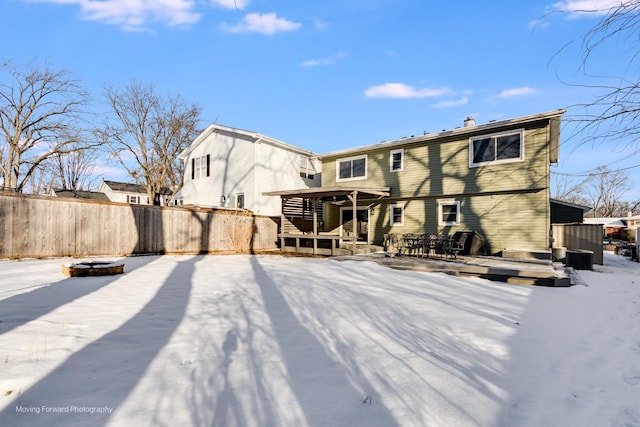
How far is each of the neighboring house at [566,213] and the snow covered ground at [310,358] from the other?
13.3 m

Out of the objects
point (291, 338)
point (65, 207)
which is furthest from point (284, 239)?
point (291, 338)

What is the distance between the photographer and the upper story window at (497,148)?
1228 cm

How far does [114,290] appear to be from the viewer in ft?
18.9

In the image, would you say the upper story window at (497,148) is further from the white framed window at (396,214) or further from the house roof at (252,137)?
the house roof at (252,137)

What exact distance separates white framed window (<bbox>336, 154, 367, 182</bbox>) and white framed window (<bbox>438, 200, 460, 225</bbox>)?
4382 millimetres

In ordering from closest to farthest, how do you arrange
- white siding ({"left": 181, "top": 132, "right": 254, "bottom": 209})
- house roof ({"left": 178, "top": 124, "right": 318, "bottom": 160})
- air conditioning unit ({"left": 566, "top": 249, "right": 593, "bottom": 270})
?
1. air conditioning unit ({"left": 566, "top": 249, "right": 593, "bottom": 270})
2. house roof ({"left": 178, "top": 124, "right": 318, "bottom": 160})
3. white siding ({"left": 181, "top": 132, "right": 254, "bottom": 209})

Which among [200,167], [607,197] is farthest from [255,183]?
[607,197]

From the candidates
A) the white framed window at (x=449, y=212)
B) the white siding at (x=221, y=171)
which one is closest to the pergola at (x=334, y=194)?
the white framed window at (x=449, y=212)

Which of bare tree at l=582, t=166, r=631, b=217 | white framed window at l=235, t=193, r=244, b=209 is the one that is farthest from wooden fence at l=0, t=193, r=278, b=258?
bare tree at l=582, t=166, r=631, b=217

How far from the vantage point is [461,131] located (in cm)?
1327

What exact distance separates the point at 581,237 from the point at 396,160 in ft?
29.0

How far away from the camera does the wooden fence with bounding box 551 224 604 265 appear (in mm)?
13359

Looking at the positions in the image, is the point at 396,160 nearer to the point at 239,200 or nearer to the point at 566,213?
the point at 239,200

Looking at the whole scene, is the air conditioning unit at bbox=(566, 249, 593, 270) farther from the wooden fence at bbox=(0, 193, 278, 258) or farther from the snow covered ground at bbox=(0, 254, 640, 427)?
the wooden fence at bbox=(0, 193, 278, 258)
